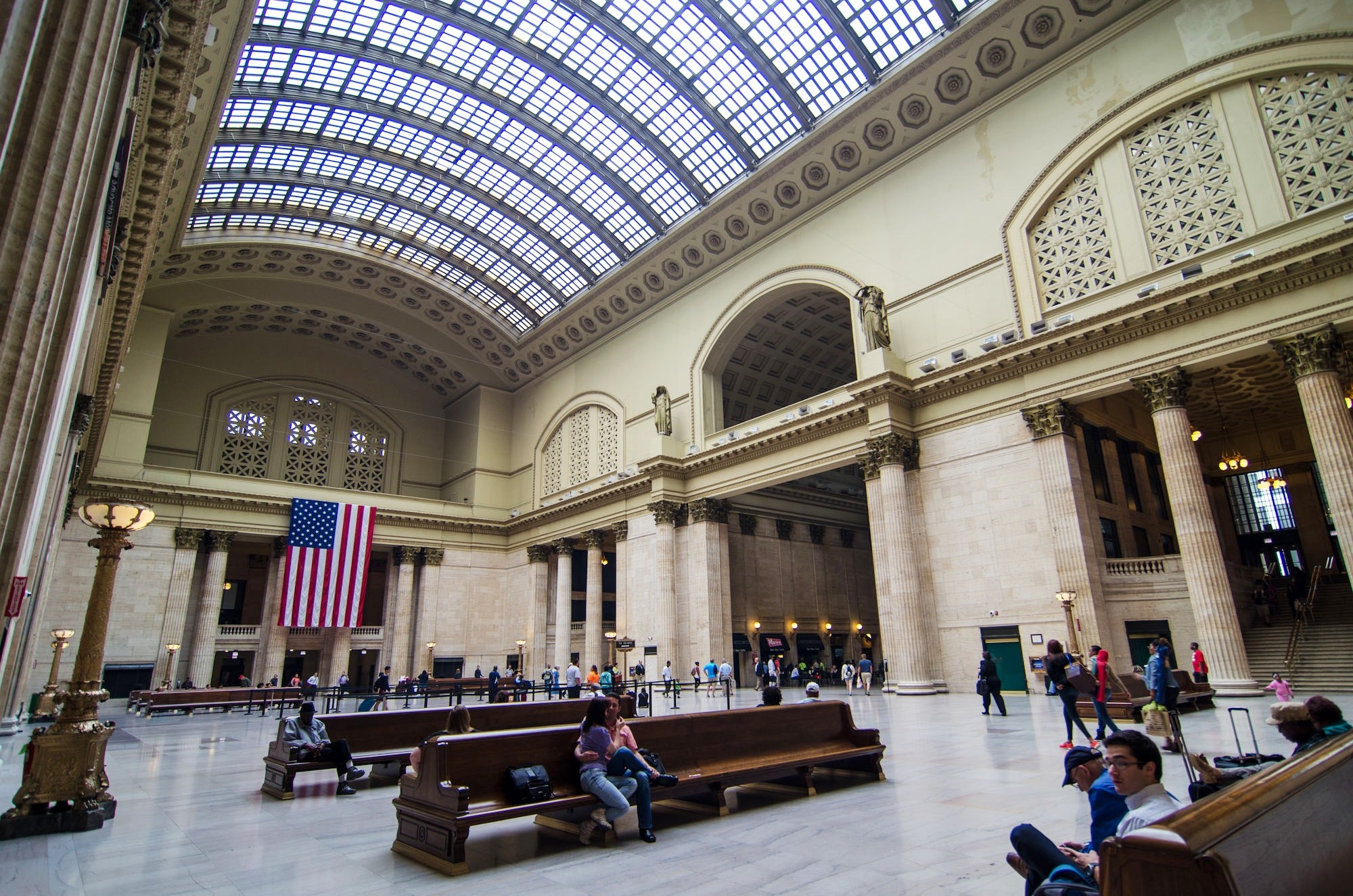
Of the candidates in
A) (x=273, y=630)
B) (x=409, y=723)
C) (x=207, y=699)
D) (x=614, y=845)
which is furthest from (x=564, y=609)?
(x=614, y=845)

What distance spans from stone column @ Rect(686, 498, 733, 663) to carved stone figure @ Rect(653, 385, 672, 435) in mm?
3195

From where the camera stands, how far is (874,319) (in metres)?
21.1

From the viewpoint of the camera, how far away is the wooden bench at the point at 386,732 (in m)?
7.63

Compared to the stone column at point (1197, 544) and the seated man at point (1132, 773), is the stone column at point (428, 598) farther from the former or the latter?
the seated man at point (1132, 773)

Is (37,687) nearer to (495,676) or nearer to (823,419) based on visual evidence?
(495,676)

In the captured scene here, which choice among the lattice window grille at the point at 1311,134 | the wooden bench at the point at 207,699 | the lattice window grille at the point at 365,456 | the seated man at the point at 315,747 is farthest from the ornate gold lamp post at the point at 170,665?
the lattice window grille at the point at 1311,134

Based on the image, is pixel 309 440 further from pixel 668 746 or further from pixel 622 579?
pixel 668 746

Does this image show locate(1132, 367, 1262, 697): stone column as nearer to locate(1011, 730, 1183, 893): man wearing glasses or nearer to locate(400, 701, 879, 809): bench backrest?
locate(400, 701, 879, 809): bench backrest

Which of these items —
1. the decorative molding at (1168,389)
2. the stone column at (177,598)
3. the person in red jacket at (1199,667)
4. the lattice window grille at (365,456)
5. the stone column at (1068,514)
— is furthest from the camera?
the lattice window grille at (365,456)

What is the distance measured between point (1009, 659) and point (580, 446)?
2136 cm

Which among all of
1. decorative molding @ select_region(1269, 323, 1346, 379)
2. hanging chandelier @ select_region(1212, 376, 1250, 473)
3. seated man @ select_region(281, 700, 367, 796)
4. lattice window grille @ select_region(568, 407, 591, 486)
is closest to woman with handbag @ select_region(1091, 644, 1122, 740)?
seated man @ select_region(281, 700, 367, 796)

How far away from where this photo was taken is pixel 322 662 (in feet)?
104

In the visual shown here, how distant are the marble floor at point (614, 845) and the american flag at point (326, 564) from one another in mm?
18823

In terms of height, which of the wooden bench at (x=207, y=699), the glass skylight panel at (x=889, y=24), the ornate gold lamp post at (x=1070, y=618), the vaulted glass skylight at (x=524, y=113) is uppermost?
the vaulted glass skylight at (x=524, y=113)
